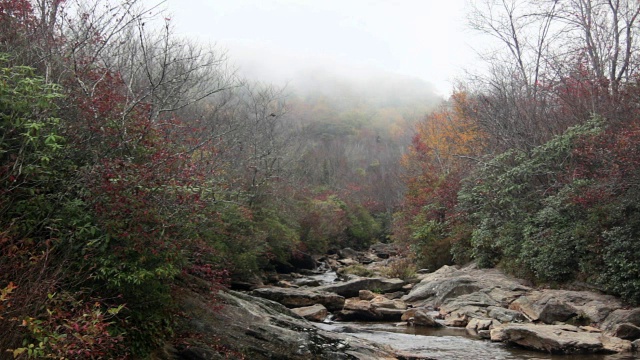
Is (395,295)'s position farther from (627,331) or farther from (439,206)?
(627,331)

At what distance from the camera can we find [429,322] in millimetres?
13930

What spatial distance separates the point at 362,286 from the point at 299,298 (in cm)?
363

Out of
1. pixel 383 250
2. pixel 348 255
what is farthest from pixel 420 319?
pixel 383 250

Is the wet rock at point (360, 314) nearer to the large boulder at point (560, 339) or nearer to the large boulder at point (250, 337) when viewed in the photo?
the large boulder at point (560, 339)

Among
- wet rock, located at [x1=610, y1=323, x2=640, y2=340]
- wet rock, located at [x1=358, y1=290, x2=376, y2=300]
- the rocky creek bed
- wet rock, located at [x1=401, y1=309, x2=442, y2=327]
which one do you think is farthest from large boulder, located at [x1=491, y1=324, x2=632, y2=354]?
wet rock, located at [x1=358, y1=290, x2=376, y2=300]

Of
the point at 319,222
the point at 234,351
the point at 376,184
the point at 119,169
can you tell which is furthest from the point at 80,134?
the point at 376,184

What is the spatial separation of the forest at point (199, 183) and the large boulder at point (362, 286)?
126 inches

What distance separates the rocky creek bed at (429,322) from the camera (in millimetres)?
8984

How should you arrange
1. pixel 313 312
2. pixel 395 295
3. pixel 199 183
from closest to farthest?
pixel 199 183 < pixel 313 312 < pixel 395 295

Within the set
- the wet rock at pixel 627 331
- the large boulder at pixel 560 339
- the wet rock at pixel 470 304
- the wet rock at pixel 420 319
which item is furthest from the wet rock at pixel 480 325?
the wet rock at pixel 627 331

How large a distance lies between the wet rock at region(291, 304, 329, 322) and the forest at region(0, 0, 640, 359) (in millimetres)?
3049

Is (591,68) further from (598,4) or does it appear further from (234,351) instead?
(234,351)

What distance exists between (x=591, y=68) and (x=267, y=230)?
14.8 metres

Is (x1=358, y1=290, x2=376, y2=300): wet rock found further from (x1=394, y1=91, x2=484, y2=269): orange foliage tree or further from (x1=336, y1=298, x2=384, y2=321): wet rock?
(x1=394, y1=91, x2=484, y2=269): orange foliage tree
